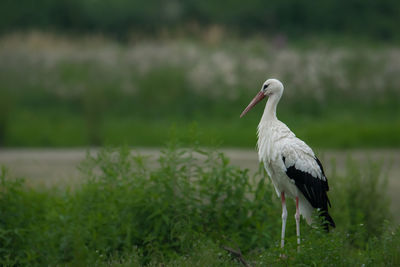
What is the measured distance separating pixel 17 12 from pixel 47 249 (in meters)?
21.4

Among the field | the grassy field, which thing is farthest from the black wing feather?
the grassy field

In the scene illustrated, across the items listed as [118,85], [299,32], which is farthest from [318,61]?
[299,32]

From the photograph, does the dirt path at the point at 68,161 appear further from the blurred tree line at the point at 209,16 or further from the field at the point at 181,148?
the blurred tree line at the point at 209,16

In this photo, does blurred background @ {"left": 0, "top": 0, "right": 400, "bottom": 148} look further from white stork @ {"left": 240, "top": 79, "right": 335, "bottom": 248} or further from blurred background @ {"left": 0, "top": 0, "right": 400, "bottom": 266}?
white stork @ {"left": 240, "top": 79, "right": 335, "bottom": 248}

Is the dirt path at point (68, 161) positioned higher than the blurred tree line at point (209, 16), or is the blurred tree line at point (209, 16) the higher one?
the blurred tree line at point (209, 16)

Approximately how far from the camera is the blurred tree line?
25406mm

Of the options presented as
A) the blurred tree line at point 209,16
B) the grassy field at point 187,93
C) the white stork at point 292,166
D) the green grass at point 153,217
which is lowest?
the green grass at point 153,217

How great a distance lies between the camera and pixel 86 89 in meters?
14.8

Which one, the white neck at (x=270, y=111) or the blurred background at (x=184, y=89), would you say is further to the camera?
the blurred background at (x=184, y=89)

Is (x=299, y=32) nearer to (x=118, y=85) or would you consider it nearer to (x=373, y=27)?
(x=373, y=27)

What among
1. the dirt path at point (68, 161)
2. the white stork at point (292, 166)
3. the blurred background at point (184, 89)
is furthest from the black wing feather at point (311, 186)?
the blurred background at point (184, 89)

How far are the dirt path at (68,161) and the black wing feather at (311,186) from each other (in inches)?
144

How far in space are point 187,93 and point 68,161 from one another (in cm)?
488

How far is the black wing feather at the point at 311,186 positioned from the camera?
529 centimetres
